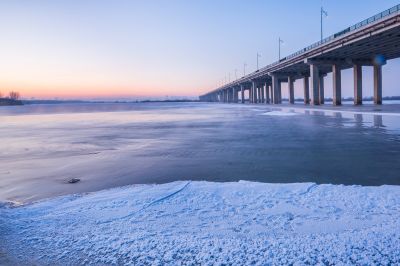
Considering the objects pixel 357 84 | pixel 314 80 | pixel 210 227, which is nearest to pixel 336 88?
pixel 314 80

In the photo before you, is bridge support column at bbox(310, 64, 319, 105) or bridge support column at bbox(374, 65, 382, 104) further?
bridge support column at bbox(310, 64, 319, 105)

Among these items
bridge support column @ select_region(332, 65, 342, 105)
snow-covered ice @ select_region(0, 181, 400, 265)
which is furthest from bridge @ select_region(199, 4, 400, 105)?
snow-covered ice @ select_region(0, 181, 400, 265)

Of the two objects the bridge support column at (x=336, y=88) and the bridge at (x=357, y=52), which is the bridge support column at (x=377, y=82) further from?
the bridge support column at (x=336, y=88)

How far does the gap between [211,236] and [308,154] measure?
22.8 ft

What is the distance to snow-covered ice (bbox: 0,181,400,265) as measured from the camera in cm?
336

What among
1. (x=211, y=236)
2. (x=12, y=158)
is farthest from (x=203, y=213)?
(x=12, y=158)

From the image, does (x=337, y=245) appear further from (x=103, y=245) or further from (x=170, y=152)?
(x=170, y=152)

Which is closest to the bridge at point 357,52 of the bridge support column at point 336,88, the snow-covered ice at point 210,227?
the bridge support column at point 336,88

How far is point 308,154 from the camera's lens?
9836 mm

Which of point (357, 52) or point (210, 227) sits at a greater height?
point (357, 52)

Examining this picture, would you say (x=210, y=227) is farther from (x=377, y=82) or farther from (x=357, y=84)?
(x=377, y=82)

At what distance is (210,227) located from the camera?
162 inches

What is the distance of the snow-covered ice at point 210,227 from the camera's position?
336 centimetres

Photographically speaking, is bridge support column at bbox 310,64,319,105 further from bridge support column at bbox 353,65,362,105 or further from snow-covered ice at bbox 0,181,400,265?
snow-covered ice at bbox 0,181,400,265
